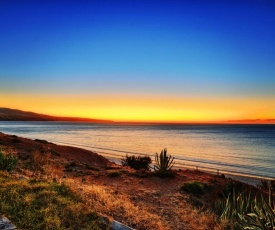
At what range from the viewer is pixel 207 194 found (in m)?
11.4

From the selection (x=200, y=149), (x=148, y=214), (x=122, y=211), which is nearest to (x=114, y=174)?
(x=122, y=211)

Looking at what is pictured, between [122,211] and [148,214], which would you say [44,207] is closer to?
[122,211]

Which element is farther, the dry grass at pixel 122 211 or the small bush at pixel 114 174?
the small bush at pixel 114 174

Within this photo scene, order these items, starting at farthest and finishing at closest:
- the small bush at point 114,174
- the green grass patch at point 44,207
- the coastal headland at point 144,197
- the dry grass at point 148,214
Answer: the small bush at point 114,174
the coastal headland at point 144,197
the dry grass at point 148,214
the green grass patch at point 44,207

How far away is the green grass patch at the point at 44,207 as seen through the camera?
5422 mm

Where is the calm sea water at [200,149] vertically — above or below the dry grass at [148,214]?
below

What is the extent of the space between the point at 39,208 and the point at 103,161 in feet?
53.2

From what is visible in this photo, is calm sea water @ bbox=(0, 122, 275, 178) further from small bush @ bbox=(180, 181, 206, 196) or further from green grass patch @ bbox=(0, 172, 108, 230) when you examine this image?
green grass patch @ bbox=(0, 172, 108, 230)

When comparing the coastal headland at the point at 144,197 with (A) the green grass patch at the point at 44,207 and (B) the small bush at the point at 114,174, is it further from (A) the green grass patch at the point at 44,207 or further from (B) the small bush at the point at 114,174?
(A) the green grass patch at the point at 44,207

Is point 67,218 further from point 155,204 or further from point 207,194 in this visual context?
point 207,194

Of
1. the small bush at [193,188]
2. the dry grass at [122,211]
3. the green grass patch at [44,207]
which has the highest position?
the green grass patch at [44,207]

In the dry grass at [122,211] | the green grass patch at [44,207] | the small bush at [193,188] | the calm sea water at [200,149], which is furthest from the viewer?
the calm sea water at [200,149]

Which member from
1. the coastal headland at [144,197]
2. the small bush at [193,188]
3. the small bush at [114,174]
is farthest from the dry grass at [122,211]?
the small bush at [114,174]

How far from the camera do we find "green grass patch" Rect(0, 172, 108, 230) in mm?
5422
